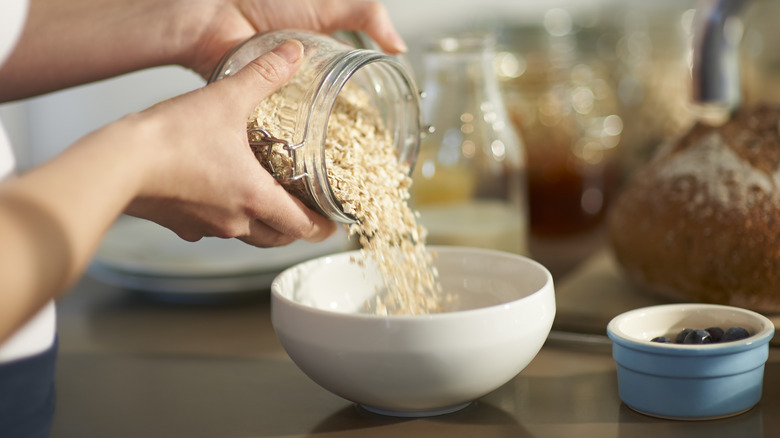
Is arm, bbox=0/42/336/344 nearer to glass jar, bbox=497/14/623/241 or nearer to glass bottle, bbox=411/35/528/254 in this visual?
glass bottle, bbox=411/35/528/254

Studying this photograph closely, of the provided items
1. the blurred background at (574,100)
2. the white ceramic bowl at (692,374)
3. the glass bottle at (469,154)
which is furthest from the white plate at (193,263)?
the white ceramic bowl at (692,374)

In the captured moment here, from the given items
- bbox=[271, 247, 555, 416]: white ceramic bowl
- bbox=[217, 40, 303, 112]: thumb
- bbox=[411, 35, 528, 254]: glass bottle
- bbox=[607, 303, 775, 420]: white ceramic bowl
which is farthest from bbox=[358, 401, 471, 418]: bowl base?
bbox=[411, 35, 528, 254]: glass bottle


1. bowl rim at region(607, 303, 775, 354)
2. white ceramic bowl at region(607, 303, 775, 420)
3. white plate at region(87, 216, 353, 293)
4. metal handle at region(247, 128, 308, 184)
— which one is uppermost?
metal handle at region(247, 128, 308, 184)

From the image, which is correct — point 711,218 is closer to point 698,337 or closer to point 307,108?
point 698,337

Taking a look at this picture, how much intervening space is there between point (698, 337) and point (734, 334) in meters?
0.03

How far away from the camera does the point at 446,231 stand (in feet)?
3.42

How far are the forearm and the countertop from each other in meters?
0.23

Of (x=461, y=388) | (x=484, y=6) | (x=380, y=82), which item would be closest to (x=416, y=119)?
(x=380, y=82)

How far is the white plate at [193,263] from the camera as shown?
0.98 m

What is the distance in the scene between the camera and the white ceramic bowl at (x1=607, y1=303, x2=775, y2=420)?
0.62 m

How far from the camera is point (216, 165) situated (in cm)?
60

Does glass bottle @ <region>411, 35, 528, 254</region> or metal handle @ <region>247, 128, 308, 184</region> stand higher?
metal handle @ <region>247, 128, 308, 184</region>

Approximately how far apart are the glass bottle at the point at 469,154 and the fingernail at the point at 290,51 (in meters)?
0.39

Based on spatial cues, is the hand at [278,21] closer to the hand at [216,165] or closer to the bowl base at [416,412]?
the hand at [216,165]
